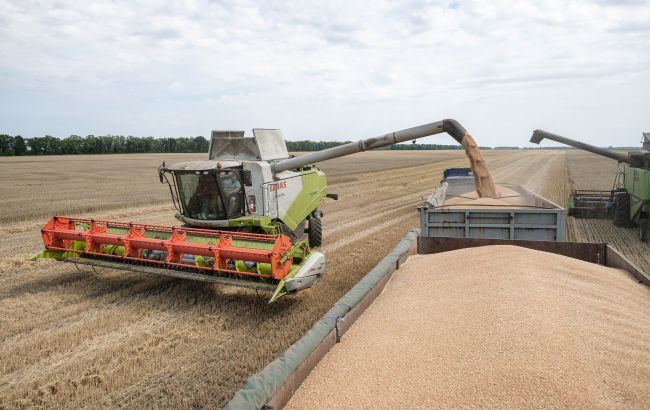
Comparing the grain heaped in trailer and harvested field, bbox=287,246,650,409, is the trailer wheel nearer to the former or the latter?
the grain heaped in trailer

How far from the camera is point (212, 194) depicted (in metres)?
6.70

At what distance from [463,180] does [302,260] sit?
7.70m

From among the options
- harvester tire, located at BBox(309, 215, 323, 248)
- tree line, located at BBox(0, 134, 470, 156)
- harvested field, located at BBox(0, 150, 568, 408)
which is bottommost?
harvested field, located at BBox(0, 150, 568, 408)

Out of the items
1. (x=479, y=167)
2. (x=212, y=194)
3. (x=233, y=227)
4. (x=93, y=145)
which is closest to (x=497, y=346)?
(x=233, y=227)

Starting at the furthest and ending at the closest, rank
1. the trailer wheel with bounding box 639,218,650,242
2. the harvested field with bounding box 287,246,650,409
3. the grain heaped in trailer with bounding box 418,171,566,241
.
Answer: the trailer wheel with bounding box 639,218,650,242 → the grain heaped in trailer with bounding box 418,171,566,241 → the harvested field with bounding box 287,246,650,409

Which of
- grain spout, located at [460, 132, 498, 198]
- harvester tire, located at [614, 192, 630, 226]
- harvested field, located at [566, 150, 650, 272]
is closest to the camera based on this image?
grain spout, located at [460, 132, 498, 198]

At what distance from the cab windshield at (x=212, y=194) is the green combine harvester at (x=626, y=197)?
8.21m

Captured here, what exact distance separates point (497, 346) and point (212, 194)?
4.83 m

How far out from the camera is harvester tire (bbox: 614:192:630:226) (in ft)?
35.0

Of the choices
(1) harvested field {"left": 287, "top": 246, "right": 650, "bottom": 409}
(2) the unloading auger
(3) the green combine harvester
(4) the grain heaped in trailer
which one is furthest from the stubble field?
(4) the grain heaped in trailer

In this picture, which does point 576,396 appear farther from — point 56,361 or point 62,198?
point 62,198

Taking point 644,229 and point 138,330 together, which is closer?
point 138,330

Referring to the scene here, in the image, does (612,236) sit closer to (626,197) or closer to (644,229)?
(644,229)

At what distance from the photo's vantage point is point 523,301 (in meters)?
3.56
